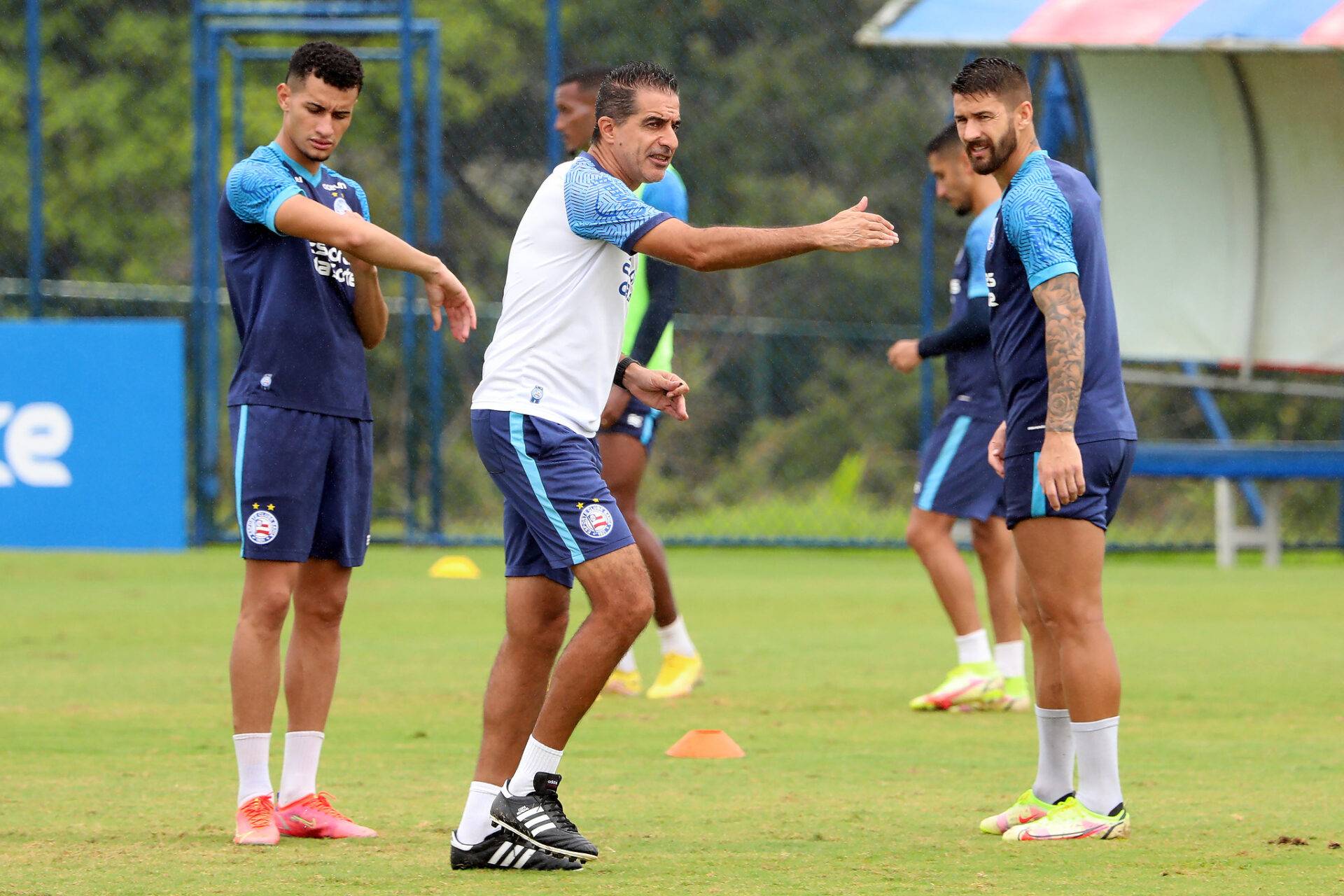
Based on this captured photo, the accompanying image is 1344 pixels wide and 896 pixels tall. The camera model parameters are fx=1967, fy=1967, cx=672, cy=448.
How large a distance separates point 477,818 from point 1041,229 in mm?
2000

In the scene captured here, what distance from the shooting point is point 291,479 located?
5.16m

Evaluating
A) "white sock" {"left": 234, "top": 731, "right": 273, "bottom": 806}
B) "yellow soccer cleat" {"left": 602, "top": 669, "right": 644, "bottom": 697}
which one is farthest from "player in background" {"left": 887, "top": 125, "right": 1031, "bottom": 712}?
"white sock" {"left": 234, "top": 731, "right": 273, "bottom": 806}

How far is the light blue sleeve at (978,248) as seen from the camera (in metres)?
7.58

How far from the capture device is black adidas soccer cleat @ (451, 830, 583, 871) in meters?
4.66

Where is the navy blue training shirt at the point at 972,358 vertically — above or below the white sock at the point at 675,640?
above

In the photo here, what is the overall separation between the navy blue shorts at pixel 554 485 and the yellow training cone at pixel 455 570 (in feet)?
27.3

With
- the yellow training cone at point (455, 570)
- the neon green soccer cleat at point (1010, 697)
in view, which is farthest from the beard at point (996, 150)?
the yellow training cone at point (455, 570)

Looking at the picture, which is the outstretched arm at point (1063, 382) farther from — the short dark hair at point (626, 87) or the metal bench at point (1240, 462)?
the metal bench at point (1240, 462)

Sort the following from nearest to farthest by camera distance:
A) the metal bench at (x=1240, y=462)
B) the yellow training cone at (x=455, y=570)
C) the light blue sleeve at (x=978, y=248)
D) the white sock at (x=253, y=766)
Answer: the white sock at (x=253, y=766) < the light blue sleeve at (x=978, y=248) < the yellow training cone at (x=455, y=570) < the metal bench at (x=1240, y=462)

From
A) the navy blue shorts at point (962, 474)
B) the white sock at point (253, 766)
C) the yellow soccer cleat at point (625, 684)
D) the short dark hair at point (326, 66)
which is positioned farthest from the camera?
the yellow soccer cleat at point (625, 684)

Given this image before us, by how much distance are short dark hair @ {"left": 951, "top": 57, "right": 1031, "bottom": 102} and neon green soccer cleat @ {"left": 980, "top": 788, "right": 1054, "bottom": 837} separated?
1.83 meters

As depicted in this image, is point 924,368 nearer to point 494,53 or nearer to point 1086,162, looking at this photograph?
point 1086,162

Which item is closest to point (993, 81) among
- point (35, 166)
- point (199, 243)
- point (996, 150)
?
point (996, 150)

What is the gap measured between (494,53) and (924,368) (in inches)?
347
